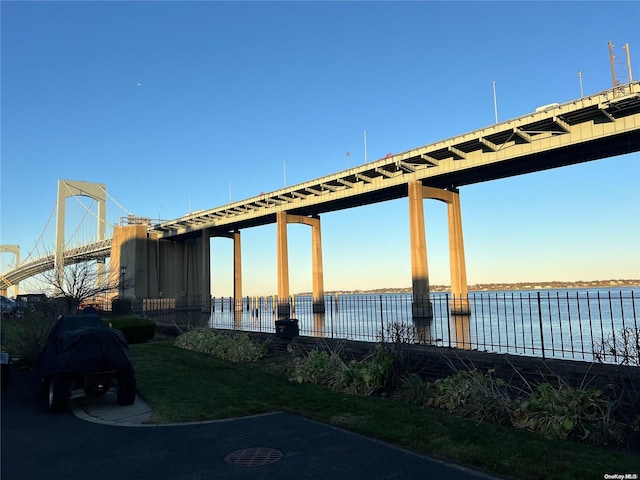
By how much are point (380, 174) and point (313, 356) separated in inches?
1919

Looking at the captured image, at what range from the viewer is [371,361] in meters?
10.9

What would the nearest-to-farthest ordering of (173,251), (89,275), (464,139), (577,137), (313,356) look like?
(313,356)
(89,275)
(577,137)
(464,139)
(173,251)

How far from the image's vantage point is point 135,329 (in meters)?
21.8

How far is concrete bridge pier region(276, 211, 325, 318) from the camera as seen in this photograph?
246 feet

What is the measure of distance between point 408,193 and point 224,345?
42.4 metres

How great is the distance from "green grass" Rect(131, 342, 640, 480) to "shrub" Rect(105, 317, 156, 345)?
769cm

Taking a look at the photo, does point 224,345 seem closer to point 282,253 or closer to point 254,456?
point 254,456

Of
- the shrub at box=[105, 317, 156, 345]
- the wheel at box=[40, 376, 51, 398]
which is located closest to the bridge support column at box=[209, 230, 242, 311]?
the shrub at box=[105, 317, 156, 345]

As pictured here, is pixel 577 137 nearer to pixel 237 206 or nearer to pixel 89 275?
pixel 89 275

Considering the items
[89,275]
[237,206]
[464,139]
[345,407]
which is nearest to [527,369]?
[345,407]

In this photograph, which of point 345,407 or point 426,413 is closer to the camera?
point 426,413

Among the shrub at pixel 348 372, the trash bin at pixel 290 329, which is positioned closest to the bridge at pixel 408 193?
the trash bin at pixel 290 329

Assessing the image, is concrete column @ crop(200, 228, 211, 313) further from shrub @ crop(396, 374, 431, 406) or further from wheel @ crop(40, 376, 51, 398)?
shrub @ crop(396, 374, 431, 406)

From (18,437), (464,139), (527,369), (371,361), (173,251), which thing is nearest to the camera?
(18,437)
